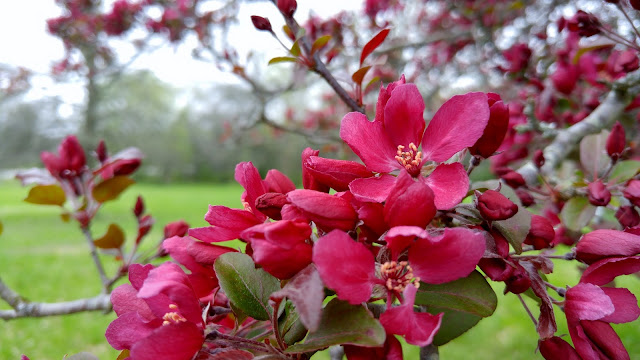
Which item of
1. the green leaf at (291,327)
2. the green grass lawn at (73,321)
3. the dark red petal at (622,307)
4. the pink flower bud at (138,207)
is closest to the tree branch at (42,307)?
the green grass lawn at (73,321)

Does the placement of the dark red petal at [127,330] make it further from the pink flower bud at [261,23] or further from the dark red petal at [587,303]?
the pink flower bud at [261,23]

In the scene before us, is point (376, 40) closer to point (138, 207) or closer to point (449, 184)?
point (449, 184)

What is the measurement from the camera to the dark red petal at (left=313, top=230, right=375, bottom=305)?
17.3 inches

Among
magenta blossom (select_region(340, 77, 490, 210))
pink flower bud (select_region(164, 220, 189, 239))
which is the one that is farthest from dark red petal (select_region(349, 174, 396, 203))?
pink flower bud (select_region(164, 220, 189, 239))

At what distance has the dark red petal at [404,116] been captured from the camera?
23.0 inches

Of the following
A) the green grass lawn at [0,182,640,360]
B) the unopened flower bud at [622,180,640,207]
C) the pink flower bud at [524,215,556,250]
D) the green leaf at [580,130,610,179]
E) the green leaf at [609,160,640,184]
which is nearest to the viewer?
the pink flower bud at [524,215,556,250]

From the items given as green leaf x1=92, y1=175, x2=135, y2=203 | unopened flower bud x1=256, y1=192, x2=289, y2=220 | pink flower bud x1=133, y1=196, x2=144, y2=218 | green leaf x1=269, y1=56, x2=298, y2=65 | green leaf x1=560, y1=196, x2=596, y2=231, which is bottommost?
pink flower bud x1=133, y1=196, x2=144, y2=218

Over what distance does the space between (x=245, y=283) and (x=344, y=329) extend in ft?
0.54

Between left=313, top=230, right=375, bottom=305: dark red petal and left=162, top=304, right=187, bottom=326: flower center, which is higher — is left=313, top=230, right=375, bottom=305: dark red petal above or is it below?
above

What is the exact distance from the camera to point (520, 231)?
587 mm

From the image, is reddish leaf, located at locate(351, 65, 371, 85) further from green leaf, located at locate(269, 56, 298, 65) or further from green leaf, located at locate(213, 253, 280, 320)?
green leaf, located at locate(213, 253, 280, 320)

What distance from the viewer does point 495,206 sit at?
55cm

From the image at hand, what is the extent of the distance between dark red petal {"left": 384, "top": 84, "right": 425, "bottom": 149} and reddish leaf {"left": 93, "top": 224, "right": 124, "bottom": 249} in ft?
3.59

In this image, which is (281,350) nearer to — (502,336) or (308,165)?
(308,165)
